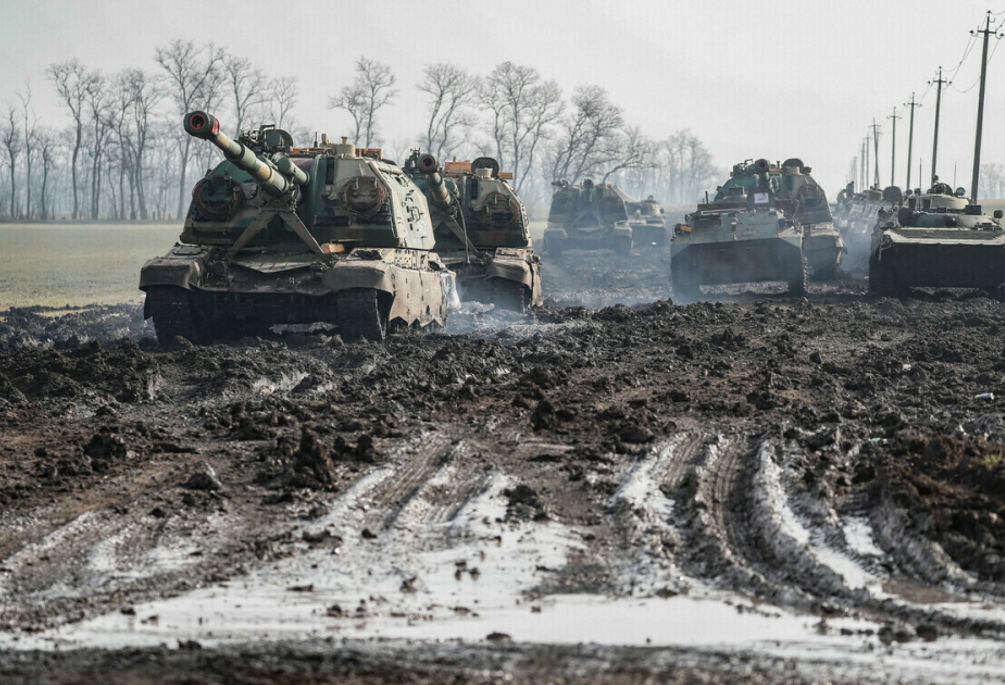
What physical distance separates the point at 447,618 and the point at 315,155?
39.8ft

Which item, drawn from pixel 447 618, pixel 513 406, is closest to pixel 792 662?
pixel 447 618

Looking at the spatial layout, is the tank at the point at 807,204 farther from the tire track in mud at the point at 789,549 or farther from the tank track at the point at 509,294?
the tire track in mud at the point at 789,549

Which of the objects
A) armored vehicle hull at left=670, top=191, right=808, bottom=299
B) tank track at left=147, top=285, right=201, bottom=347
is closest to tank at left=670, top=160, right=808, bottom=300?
armored vehicle hull at left=670, top=191, right=808, bottom=299

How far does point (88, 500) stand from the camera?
657 cm

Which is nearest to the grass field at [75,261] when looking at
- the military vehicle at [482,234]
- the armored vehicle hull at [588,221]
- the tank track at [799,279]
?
the military vehicle at [482,234]

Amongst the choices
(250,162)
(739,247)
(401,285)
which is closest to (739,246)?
(739,247)

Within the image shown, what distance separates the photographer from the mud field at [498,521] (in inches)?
163

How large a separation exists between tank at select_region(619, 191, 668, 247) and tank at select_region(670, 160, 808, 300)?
71.4ft

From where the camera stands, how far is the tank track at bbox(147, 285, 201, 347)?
46.2 feet

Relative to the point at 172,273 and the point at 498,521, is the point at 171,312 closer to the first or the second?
the point at 172,273

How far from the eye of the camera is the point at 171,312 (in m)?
14.2

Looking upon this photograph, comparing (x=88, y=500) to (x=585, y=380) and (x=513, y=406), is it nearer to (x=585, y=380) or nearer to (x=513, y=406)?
(x=513, y=406)

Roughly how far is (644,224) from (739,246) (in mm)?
23116

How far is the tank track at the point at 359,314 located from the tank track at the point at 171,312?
1.75 m
